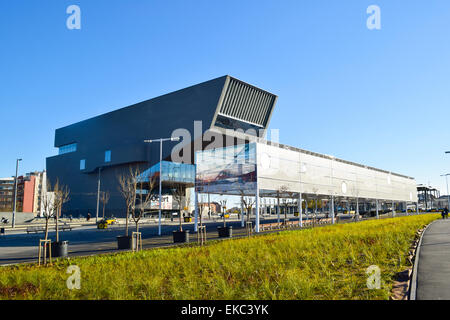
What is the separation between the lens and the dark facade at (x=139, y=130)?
64.7 meters

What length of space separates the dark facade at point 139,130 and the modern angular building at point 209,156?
0.65 feet

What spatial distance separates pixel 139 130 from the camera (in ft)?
253

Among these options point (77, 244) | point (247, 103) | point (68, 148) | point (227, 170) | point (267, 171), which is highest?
point (247, 103)

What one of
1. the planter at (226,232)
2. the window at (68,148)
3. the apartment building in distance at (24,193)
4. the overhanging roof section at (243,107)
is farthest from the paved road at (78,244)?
the apartment building in distance at (24,193)

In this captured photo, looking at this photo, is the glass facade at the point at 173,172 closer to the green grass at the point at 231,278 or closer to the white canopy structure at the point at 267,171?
the white canopy structure at the point at 267,171

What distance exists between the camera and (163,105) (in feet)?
240

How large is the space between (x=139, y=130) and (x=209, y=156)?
45270 mm

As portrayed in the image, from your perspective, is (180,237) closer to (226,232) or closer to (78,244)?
(226,232)

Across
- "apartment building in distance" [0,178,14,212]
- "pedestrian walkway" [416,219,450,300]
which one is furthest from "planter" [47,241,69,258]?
"apartment building in distance" [0,178,14,212]

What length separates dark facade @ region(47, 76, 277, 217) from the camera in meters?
64.7

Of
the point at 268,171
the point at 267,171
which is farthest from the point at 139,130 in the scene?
the point at 267,171

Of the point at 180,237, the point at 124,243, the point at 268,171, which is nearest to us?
the point at 124,243
